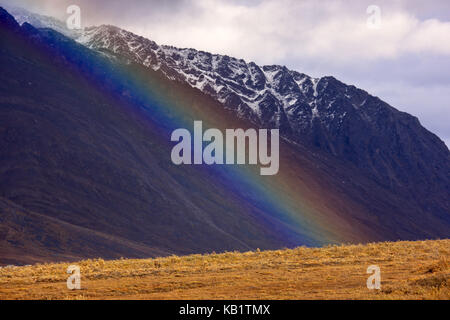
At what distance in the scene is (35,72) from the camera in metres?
177

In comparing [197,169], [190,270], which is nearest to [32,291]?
[190,270]

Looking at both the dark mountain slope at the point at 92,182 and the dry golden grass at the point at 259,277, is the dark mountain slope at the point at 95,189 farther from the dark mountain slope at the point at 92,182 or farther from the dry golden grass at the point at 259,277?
the dry golden grass at the point at 259,277

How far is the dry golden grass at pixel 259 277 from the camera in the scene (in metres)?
24.0

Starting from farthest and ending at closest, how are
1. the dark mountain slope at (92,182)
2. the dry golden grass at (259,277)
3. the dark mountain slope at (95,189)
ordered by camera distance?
the dark mountain slope at (92,182) < the dark mountain slope at (95,189) < the dry golden grass at (259,277)

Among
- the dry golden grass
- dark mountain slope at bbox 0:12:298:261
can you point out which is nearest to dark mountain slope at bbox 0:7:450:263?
dark mountain slope at bbox 0:12:298:261

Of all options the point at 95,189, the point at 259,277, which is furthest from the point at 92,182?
the point at 259,277

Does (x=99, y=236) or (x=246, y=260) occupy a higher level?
(x=99, y=236)

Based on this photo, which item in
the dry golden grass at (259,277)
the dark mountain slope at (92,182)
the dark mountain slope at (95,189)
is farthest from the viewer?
the dark mountain slope at (92,182)

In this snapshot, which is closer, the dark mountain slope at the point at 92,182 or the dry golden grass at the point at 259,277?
the dry golden grass at the point at 259,277

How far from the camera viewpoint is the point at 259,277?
28.3 metres

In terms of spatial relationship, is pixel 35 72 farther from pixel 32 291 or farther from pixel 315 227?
pixel 32 291

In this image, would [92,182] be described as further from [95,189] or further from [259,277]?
[259,277]

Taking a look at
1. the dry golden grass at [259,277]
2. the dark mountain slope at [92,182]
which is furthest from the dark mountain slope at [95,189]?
the dry golden grass at [259,277]
